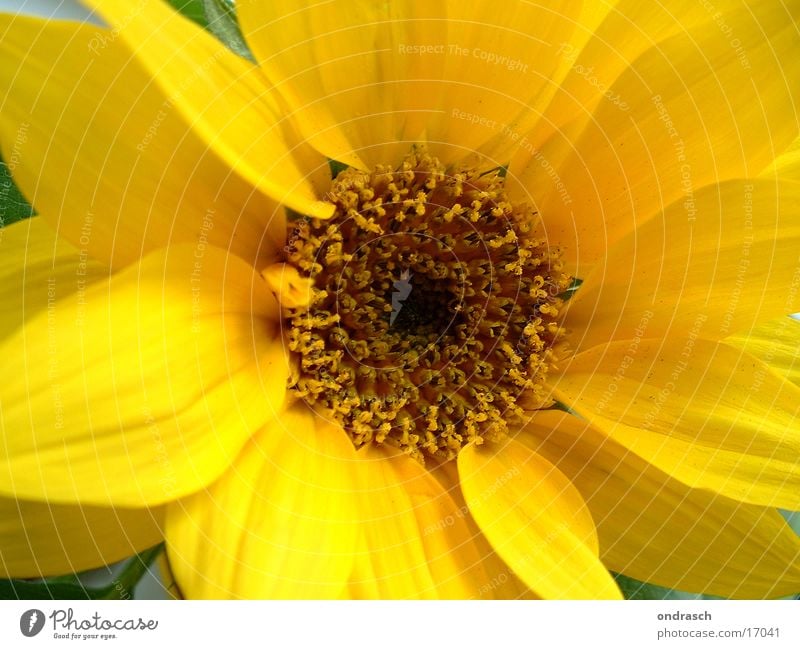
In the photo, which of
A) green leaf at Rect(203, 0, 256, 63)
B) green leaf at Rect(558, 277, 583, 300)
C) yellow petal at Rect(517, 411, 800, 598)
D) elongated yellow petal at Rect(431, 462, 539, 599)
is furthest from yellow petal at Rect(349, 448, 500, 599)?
green leaf at Rect(203, 0, 256, 63)

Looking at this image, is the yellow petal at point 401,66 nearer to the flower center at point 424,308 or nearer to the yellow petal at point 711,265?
the flower center at point 424,308

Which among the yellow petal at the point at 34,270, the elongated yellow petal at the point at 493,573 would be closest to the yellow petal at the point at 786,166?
the elongated yellow petal at the point at 493,573

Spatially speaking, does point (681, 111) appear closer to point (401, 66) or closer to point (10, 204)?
point (401, 66)

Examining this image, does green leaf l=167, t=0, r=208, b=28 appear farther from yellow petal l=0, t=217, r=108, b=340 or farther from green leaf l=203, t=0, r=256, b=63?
yellow petal l=0, t=217, r=108, b=340

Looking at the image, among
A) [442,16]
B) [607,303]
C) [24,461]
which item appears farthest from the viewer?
[607,303]

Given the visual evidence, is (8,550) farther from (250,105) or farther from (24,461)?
(250,105)

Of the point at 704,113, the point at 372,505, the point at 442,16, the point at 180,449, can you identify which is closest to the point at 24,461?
the point at 180,449
